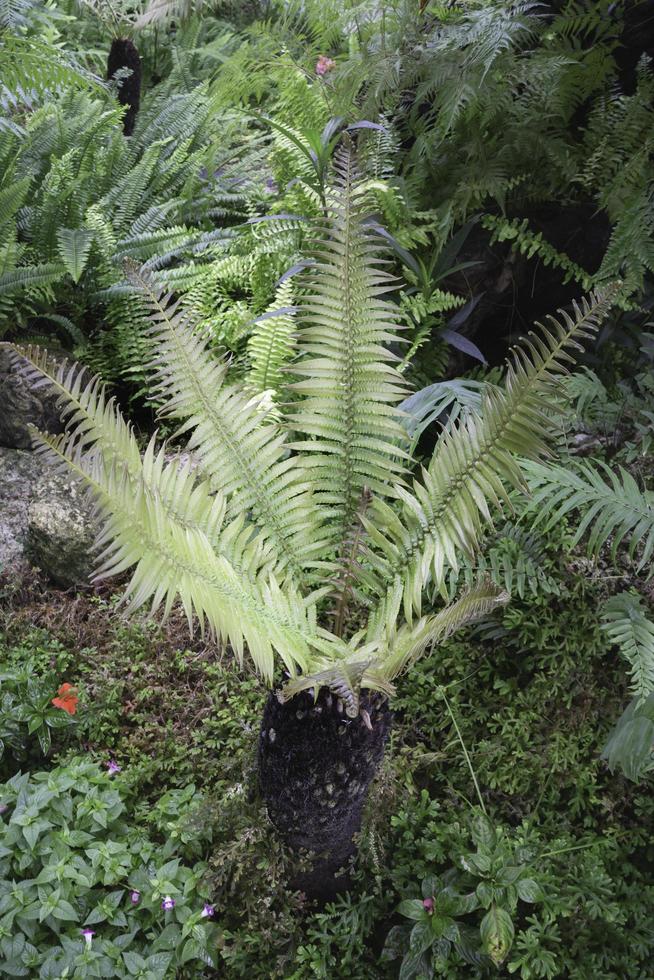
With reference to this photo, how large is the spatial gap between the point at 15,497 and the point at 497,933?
236 cm

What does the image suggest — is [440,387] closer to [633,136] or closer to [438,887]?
[633,136]

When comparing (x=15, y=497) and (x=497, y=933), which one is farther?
(x=15, y=497)

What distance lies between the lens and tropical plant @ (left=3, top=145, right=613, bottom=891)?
1.41 metres

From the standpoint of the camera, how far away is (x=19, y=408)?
9.74 ft

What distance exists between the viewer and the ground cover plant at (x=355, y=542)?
1.63m

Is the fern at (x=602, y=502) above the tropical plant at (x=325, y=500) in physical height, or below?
below

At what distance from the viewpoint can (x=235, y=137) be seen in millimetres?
4805

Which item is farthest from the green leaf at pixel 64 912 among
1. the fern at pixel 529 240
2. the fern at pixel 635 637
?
the fern at pixel 529 240

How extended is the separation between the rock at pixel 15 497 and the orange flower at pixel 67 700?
722 millimetres

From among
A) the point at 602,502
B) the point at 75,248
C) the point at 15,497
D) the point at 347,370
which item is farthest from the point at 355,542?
the point at 75,248

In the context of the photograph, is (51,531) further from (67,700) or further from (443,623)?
(443,623)

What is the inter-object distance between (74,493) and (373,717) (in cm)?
164

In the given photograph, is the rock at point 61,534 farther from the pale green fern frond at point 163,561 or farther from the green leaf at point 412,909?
the green leaf at point 412,909

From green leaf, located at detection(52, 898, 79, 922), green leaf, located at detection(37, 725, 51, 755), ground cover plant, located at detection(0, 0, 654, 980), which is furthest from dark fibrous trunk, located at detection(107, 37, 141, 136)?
green leaf, located at detection(52, 898, 79, 922)
